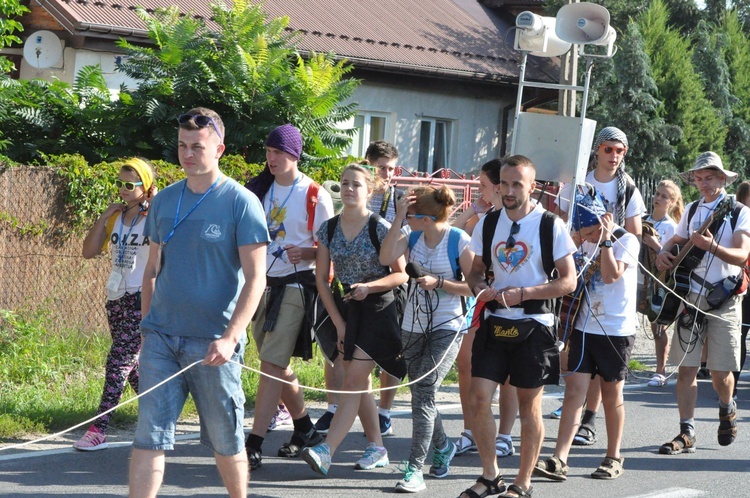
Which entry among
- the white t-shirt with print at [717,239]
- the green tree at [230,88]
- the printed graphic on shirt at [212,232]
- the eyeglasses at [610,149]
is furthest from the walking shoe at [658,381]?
the printed graphic on shirt at [212,232]

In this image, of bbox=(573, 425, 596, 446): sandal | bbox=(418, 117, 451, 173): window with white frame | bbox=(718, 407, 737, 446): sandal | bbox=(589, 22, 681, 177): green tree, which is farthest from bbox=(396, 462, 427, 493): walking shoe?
bbox=(589, 22, 681, 177): green tree

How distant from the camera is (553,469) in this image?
7.02 meters

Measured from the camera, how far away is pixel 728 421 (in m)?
8.06

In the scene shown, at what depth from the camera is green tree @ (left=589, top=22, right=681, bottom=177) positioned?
2175 centimetres

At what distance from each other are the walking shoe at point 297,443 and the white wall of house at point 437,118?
11.5 m

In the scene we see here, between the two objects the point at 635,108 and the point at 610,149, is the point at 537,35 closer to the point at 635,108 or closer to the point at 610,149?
the point at 610,149

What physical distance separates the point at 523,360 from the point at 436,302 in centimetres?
75

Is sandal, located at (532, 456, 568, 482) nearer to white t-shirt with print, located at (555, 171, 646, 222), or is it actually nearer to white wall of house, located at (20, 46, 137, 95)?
white t-shirt with print, located at (555, 171, 646, 222)

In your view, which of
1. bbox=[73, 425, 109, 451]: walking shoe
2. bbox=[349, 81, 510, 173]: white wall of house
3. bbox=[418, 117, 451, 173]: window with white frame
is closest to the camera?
bbox=[73, 425, 109, 451]: walking shoe

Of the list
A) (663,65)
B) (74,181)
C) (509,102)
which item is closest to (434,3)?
(509,102)

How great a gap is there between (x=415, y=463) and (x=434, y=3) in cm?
1746

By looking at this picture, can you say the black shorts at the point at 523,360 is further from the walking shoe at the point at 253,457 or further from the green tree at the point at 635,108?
the green tree at the point at 635,108

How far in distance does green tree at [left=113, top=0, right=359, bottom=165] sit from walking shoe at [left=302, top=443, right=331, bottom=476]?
18.7 feet

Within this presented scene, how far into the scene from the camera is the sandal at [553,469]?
702 centimetres
